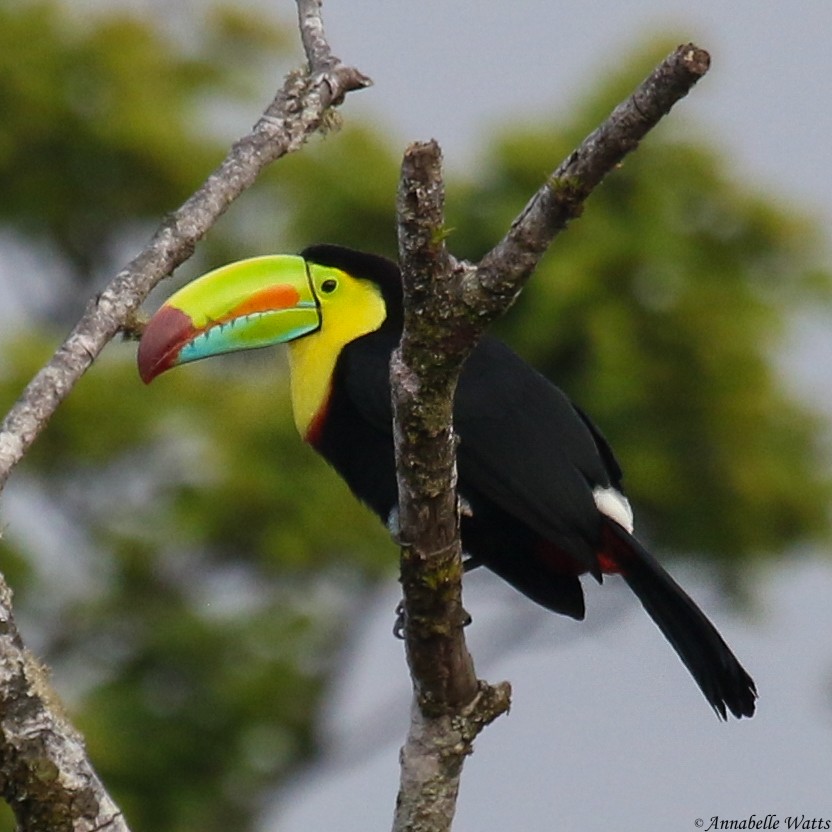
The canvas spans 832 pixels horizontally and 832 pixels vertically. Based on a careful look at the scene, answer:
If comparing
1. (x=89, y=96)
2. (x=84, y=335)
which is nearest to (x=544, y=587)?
(x=84, y=335)

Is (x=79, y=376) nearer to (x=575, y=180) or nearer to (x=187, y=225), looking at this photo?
(x=187, y=225)

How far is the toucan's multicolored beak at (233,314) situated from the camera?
3.94m

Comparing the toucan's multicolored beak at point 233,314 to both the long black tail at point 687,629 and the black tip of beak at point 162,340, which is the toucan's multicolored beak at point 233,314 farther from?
the long black tail at point 687,629

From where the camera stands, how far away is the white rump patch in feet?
13.7

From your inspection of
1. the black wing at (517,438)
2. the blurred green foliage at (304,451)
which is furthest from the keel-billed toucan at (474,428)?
the blurred green foliage at (304,451)

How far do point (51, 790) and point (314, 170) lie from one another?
8.27m

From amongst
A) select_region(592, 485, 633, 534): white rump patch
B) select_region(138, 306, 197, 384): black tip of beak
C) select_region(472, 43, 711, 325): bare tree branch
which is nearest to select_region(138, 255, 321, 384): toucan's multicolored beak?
select_region(138, 306, 197, 384): black tip of beak

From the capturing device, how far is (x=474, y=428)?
416 centimetres

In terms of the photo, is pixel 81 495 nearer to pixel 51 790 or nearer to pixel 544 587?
pixel 544 587

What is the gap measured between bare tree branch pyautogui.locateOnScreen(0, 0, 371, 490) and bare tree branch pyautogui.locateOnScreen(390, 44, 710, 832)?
621 mm

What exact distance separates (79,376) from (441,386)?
2.40ft

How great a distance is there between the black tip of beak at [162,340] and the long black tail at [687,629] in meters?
1.02

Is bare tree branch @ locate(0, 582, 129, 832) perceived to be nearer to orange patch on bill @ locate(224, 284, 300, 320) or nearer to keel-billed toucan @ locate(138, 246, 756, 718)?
keel-billed toucan @ locate(138, 246, 756, 718)

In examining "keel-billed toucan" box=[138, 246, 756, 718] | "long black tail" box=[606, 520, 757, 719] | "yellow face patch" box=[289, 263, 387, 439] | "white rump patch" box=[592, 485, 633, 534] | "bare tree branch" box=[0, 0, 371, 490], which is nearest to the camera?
"bare tree branch" box=[0, 0, 371, 490]
